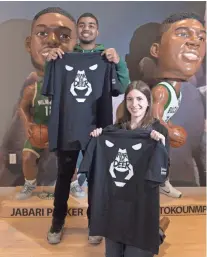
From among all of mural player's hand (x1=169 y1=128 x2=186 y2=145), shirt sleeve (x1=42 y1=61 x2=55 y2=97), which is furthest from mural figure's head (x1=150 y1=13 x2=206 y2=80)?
shirt sleeve (x1=42 y1=61 x2=55 y2=97)

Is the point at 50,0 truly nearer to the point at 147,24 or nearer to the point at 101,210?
the point at 147,24

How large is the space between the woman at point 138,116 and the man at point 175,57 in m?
0.95

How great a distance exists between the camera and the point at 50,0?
260cm

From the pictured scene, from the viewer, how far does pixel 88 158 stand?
5.04ft

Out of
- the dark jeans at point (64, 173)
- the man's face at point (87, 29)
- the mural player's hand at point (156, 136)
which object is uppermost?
the man's face at point (87, 29)

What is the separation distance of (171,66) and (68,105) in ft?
3.66

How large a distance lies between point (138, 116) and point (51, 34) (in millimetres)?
1293

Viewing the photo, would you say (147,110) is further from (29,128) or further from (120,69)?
(29,128)

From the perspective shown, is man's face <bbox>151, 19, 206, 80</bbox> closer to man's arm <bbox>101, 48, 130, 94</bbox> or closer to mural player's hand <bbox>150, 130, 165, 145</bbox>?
man's arm <bbox>101, 48, 130, 94</bbox>

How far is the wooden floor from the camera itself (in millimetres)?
1870

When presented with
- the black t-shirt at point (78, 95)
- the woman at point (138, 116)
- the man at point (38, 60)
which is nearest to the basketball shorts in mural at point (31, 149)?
the man at point (38, 60)

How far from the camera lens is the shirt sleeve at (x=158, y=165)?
4.60 ft

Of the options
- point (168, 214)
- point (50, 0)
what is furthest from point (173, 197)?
point (50, 0)

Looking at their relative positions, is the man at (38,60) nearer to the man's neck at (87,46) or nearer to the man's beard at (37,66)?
the man's beard at (37,66)
